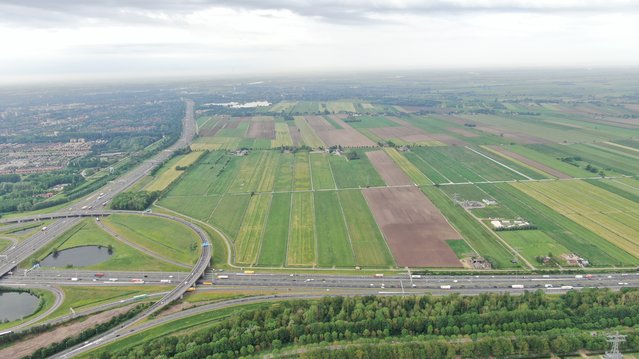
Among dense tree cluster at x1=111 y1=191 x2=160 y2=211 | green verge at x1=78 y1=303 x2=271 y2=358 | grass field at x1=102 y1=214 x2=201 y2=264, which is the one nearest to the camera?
green verge at x1=78 y1=303 x2=271 y2=358

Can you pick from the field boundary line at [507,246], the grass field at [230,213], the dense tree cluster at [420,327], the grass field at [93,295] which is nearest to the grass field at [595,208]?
the field boundary line at [507,246]

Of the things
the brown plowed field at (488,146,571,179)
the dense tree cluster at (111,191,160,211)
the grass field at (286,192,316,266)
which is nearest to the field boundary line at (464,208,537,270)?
the grass field at (286,192,316,266)

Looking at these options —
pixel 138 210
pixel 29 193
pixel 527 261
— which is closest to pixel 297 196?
pixel 138 210

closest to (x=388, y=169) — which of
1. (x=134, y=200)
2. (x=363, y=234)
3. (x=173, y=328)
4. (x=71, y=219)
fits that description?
(x=363, y=234)

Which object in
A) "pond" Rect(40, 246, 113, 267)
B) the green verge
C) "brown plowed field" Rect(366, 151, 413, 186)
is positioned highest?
"brown plowed field" Rect(366, 151, 413, 186)

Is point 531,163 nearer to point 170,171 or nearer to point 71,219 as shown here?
point 170,171

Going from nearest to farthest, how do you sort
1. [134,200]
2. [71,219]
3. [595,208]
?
[595,208] → [71,219] → [134,200]

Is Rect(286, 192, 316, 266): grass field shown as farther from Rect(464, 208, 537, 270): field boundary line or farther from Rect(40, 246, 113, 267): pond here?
Rect(464, 208, 537, 270): field boundary line
